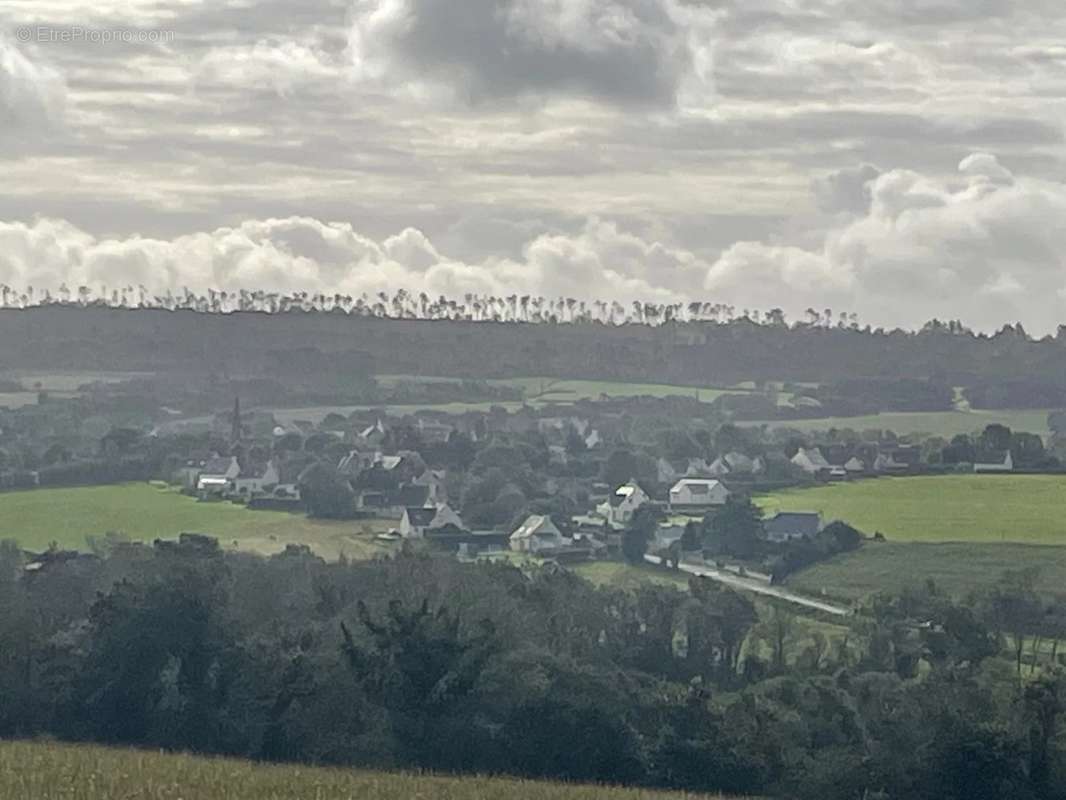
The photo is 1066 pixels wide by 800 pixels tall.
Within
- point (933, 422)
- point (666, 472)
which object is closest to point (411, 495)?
point (666, 472)

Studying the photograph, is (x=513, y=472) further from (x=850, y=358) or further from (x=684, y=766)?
(x=684, y=766)

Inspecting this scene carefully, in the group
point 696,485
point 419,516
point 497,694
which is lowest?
point 419,516

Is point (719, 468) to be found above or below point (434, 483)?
above

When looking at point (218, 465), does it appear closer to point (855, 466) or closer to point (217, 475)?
point (217, 475)

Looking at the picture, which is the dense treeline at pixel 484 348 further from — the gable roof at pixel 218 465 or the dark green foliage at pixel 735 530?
the dark green foliage at pixel 735 530

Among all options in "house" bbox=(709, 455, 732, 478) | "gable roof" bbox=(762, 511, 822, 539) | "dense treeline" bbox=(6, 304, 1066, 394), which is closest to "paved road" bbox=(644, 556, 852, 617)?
"gable roof" bbox=(762, 511, 822, 539)

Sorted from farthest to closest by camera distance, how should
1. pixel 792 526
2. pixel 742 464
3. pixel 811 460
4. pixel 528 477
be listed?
1. pixel 742 464
2. pixel 528 477
3. pixel 811 460
4. pixel 792 526

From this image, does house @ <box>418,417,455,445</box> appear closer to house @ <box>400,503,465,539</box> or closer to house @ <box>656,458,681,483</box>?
house @ <box>656,458,681,483</box>
